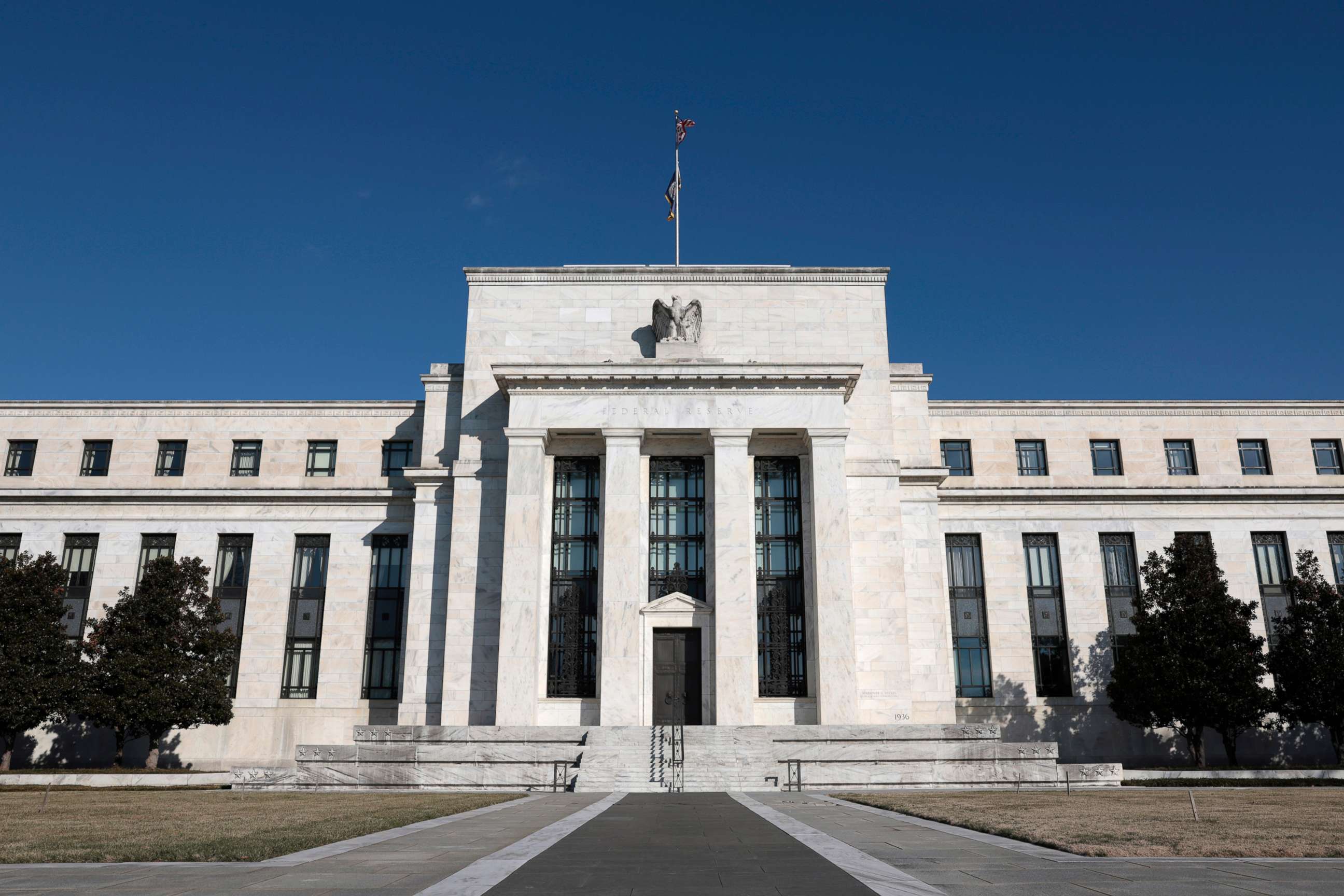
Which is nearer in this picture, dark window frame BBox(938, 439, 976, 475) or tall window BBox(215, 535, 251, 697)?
tall window BBox(215, 535, 251, 697)

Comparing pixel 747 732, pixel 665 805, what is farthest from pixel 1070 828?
pixel 747 732

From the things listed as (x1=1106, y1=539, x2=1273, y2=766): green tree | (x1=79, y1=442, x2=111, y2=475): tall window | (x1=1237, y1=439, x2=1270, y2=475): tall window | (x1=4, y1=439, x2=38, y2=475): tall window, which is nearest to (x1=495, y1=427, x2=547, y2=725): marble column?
(x1=79, y1=442, x2=111, y2=475): tall window

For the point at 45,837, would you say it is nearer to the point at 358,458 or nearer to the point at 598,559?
the point at 598,559

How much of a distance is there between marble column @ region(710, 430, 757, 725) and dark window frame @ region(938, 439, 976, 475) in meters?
11.5

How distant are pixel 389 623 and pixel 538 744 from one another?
13.2 m

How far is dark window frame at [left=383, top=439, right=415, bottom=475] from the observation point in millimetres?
45875

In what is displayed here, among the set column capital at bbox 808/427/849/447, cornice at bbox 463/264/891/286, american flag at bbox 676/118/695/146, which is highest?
american flag at bbox 676/118/695/146

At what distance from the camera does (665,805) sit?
68.4 ft

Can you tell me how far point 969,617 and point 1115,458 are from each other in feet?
35.5

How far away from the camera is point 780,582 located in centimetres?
3953

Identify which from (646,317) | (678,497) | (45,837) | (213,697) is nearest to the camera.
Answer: (45,837)

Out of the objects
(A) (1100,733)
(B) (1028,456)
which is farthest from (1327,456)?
(A) (1100,733)

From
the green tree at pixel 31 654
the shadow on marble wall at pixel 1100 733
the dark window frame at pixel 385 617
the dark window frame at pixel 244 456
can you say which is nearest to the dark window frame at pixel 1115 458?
the shadow on marble wall at pixel 1100 733

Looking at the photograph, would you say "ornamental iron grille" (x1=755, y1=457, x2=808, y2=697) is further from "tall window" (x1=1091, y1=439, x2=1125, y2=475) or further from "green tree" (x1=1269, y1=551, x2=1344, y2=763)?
"green tree" (x1=1269, y1=551, x2=1344, y2=763)
